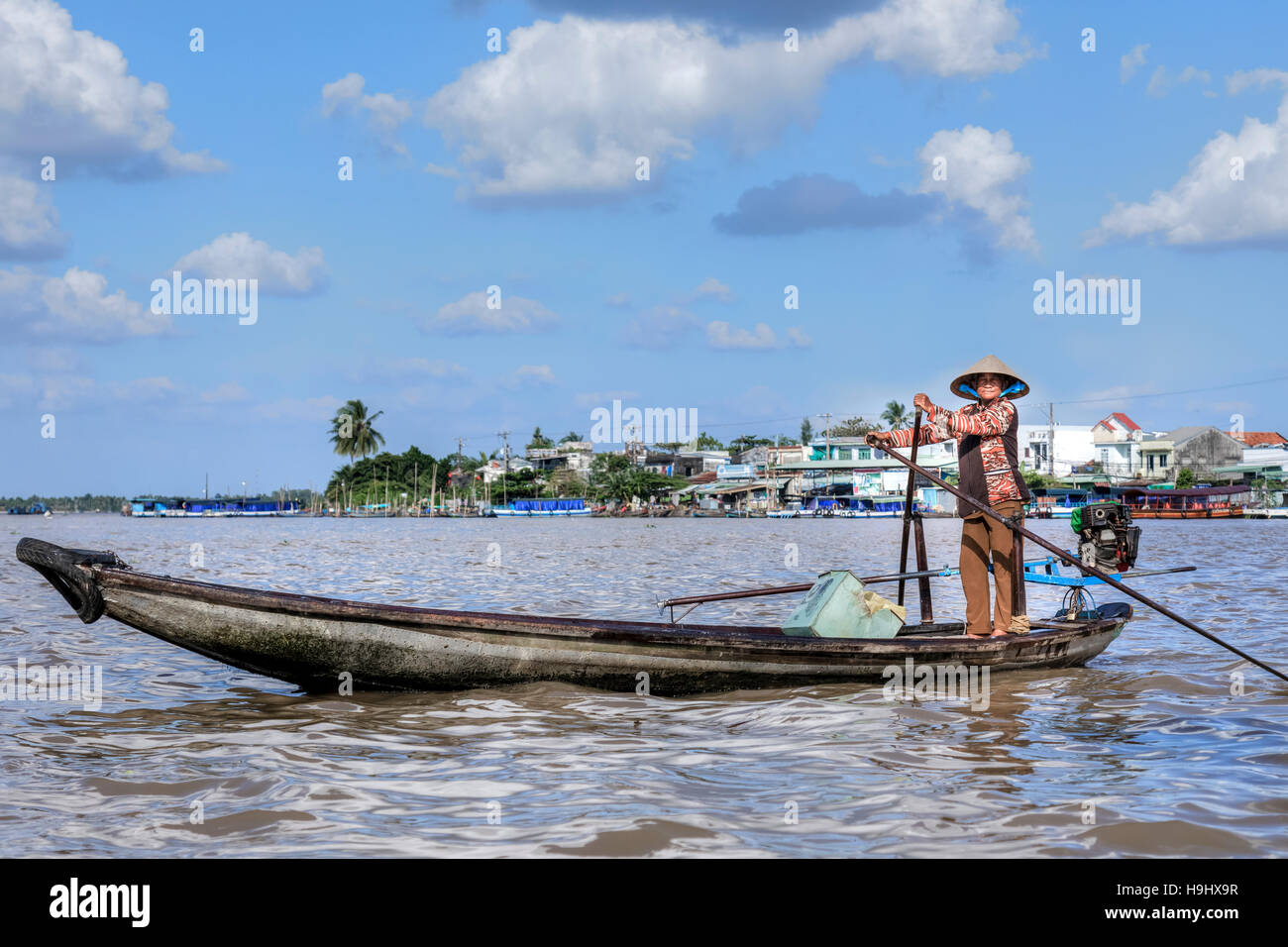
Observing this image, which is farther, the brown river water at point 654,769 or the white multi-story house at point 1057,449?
the white multi-story house at point 1057,449

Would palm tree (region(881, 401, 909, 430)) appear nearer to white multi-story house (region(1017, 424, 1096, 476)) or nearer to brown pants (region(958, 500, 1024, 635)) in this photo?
white multi-story house (region(1017, 424, 1096, 476))

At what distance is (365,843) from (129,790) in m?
1.46

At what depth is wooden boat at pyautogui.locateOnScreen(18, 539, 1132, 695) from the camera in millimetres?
6113

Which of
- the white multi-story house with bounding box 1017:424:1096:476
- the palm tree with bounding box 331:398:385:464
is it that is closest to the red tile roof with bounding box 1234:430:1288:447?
the white multi-story house with bounding box 1017:424:1096:476

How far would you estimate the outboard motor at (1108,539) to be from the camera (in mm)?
7734

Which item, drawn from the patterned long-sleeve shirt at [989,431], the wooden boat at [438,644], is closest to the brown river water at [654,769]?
the wooden boat at [438,644]

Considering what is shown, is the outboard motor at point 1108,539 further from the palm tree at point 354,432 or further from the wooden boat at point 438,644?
the palm tree at point 354,432

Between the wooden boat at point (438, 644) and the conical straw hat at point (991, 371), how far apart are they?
1.75m

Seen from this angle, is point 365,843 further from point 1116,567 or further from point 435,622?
point 1116,567

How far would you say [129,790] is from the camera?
14.8 ft

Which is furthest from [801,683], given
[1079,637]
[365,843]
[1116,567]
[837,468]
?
[837,468]

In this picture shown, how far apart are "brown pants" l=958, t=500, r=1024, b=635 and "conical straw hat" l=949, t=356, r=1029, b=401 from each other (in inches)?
33.5

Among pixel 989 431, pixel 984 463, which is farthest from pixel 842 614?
pixel 989 431
